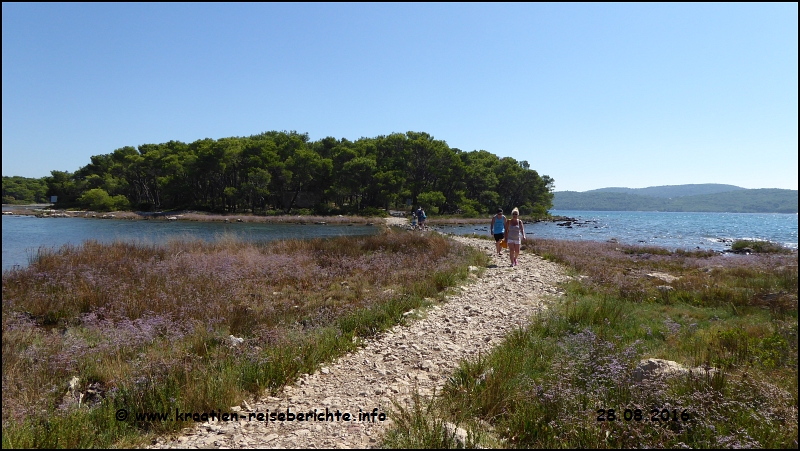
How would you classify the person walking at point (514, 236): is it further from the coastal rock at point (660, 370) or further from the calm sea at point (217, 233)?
the calm sea at point (217, 233)

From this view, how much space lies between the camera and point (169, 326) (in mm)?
6977

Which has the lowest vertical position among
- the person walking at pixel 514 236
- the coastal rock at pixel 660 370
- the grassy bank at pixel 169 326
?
the grassy bank at pixel 169 326

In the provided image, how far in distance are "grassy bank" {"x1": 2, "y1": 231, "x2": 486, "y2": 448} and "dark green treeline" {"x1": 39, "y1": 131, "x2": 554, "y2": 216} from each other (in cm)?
5973

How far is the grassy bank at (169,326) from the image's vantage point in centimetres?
423

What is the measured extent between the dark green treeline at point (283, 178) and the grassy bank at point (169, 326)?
196ft

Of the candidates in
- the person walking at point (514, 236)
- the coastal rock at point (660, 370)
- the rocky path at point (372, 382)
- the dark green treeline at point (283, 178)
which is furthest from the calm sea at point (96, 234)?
the dark green treeline at point (283, 178)

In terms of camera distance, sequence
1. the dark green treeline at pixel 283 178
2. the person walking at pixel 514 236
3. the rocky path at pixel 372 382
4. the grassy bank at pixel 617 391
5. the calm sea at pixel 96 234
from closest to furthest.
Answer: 1. the grassy bank at pixel 617 391
2. the rocky path at pixel 372 382
3. the person walking at pixel 514 236
4. the calm sea at pixel 96 234
5. the dark green treeline at pixel 283 178

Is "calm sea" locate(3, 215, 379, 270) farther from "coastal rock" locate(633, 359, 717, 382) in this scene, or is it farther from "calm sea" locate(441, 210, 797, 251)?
"coastal rock" locate(633, 359, 717, 382)

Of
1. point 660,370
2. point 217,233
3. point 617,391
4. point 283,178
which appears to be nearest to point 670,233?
point 217,233

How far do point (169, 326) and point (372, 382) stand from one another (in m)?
4.18

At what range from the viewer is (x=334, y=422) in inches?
165

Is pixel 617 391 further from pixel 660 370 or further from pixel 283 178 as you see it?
pixel 283 178

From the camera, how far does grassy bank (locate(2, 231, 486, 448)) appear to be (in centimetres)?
423

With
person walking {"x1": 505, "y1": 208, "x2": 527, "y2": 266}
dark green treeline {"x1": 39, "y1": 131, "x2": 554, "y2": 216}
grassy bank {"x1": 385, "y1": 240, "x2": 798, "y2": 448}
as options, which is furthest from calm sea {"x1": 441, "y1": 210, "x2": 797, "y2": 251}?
dark green treeline {"x1": 39, "y1": 131, "x2": 554, "y2": 216}
